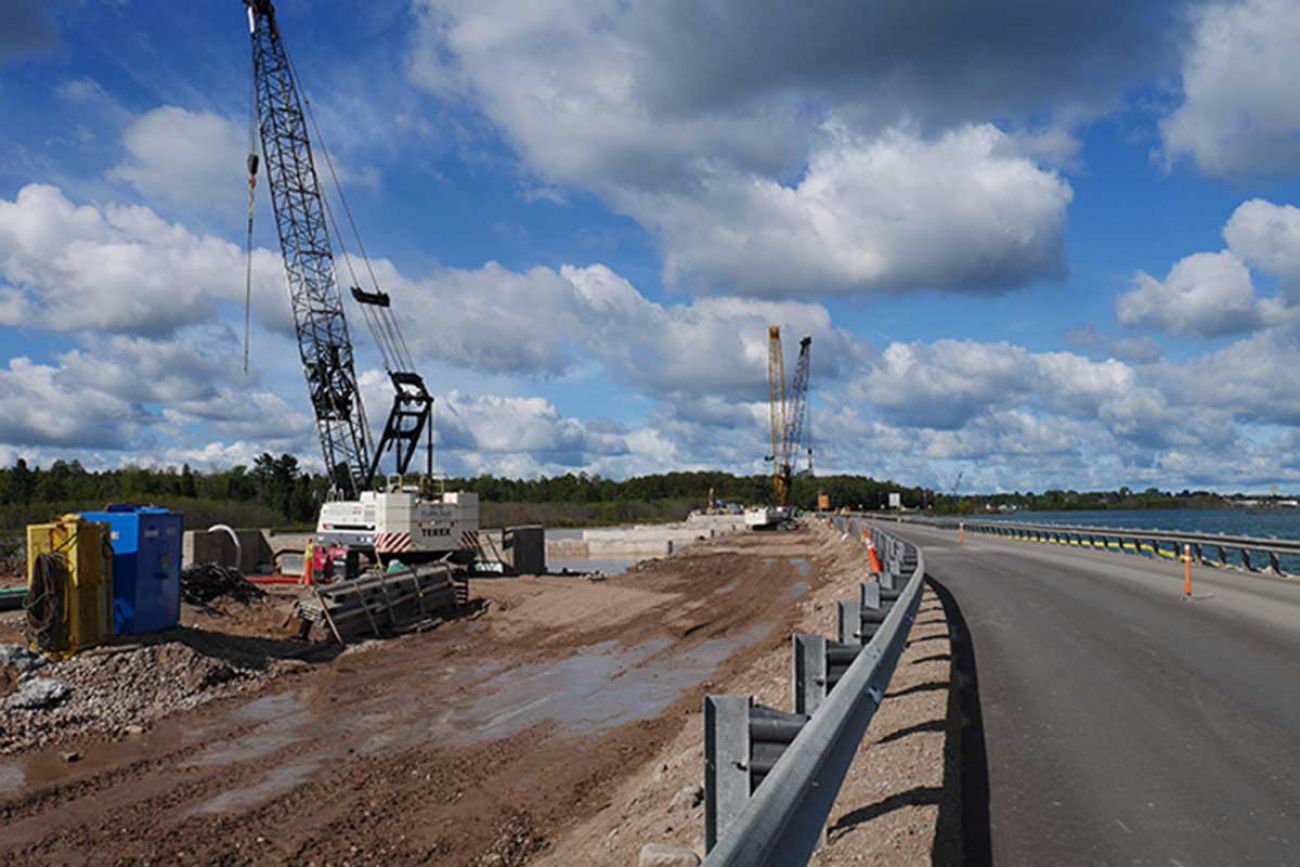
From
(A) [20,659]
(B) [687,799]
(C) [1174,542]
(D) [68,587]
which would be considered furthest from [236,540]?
(B) [687,799]

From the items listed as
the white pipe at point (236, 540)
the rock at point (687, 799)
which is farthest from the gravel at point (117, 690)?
the white pipe at point (236, 540)

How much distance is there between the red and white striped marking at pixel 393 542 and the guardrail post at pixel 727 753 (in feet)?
100

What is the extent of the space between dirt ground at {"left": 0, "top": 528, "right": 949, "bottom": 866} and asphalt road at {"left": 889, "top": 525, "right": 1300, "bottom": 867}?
0.50 meters

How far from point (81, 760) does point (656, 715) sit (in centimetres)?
677

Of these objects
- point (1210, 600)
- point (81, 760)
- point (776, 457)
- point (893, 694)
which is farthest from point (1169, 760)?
point (776, 457)

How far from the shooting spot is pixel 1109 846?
530cm

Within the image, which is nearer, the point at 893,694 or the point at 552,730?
the point at 893,694

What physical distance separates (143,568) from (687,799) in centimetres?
1242

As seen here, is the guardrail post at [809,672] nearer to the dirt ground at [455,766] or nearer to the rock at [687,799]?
the dirt ground at [455,766]

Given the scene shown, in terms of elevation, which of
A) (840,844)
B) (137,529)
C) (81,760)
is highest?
(137,529)

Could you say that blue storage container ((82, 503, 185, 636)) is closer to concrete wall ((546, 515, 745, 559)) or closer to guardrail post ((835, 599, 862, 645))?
guardrail post ((835, 599, 862, 645))

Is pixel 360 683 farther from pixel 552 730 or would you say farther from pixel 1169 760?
pixel 1169 760

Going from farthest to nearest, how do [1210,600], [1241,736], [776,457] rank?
[776,457] → [1210,600] → [1241,736]

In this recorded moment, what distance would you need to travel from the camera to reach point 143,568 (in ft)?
53.2
